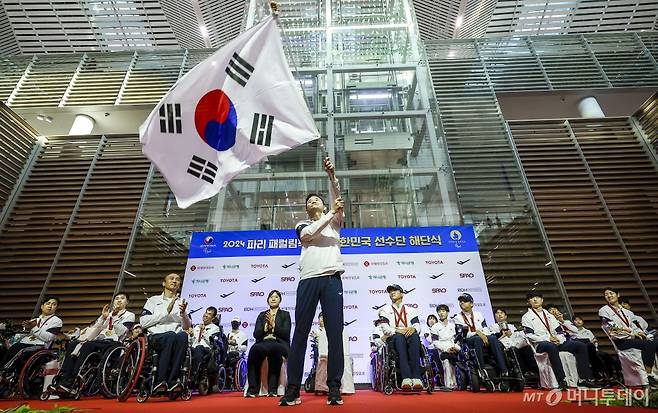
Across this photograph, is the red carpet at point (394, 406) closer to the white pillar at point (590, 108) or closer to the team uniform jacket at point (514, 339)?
the team uniform jacket at point (514, 339)

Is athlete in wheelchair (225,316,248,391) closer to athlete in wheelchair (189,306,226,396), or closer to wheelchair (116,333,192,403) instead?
athlete in wheelchair (189,306,226,396)

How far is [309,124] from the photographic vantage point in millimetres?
2746

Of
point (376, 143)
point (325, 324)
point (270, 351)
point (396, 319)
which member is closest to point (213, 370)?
point (270, 351)

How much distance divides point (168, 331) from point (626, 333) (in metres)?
4.94

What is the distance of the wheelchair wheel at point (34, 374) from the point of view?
3787mm

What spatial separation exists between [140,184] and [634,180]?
30.6ft

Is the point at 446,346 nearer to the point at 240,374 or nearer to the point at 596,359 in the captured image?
the point at 596,359

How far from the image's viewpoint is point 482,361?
364 cm

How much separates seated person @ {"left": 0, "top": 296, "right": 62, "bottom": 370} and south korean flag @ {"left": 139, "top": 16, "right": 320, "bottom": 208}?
3.13 m

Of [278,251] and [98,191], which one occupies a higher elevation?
[98,191]

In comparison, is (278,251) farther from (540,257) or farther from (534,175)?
(534,175)

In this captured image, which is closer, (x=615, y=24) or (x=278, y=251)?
(x=278, y=251)

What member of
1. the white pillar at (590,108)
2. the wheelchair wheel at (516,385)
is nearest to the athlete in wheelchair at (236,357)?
the wheelchair wheel at (516,385)

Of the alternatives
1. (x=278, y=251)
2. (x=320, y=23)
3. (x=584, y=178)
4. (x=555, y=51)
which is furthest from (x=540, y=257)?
(x=320, y=23)
